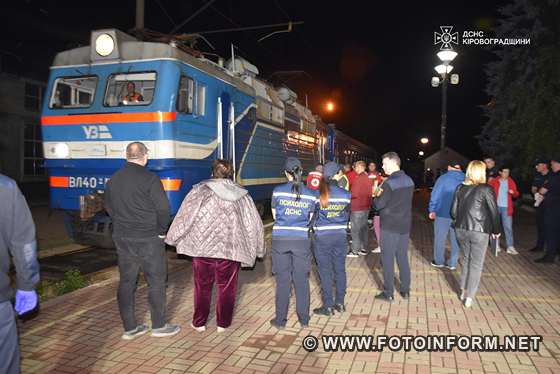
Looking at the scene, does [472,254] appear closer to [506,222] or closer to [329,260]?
[329,260]

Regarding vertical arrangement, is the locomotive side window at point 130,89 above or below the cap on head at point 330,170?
above

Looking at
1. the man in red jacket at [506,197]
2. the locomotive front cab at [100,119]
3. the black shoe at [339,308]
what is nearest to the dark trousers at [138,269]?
the black shoe at [339,308]

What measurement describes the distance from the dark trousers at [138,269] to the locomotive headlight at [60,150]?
3.63 m

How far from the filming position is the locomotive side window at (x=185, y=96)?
733cm

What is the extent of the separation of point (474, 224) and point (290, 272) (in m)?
2.36

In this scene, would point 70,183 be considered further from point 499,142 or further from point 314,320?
point 499,142

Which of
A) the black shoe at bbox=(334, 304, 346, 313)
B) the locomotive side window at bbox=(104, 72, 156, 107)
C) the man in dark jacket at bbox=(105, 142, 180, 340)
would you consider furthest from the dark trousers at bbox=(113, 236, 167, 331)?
the locomotive side window at bbox=(104, 72, 156, 107)

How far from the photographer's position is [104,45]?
7.59m

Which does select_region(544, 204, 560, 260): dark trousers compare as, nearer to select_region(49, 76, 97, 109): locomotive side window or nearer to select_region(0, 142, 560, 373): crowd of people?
select_region(0, 142, 560, 373): crowd of people

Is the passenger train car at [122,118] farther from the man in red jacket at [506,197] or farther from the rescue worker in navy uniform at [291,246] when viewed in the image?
the man in red jacket at [506,197]

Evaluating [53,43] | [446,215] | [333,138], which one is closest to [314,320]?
[446,215]

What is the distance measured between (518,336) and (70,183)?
22.1 ft

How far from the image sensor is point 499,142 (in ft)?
74.0

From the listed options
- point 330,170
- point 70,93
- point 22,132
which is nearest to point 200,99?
point 70,93
